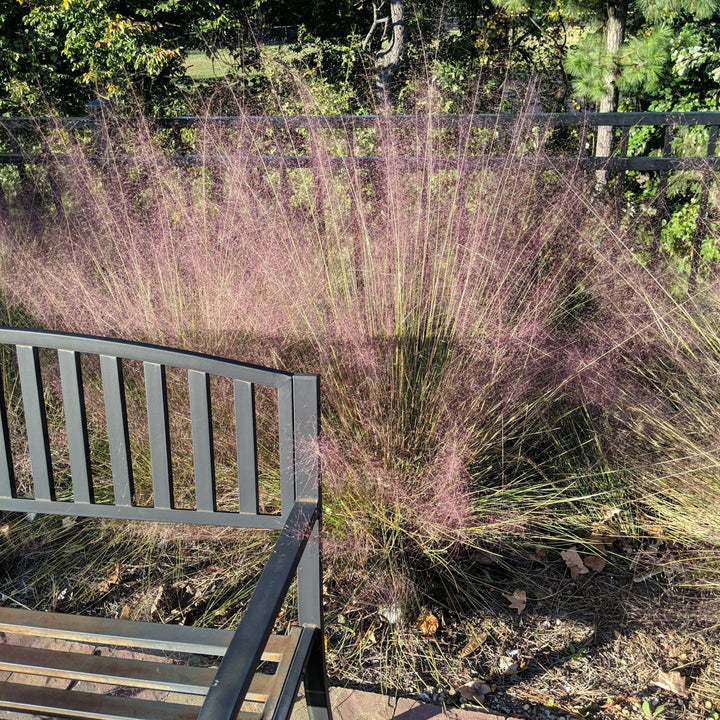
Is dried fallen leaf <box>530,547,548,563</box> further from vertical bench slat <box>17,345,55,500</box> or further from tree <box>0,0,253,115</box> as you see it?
tree <box>0,0,253,115</box>

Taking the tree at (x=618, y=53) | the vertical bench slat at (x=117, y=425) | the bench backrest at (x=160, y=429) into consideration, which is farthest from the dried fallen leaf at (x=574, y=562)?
the tree at (x=618, y=53)

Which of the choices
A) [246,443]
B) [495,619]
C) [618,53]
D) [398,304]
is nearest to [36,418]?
[246,443]

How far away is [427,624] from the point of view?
1.90 meters

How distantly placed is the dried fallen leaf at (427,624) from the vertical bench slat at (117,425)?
36.1 inches

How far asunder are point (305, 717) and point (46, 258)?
217cm

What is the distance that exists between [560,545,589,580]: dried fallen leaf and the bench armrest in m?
1.13

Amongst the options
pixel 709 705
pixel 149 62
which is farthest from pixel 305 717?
pixel 149 62

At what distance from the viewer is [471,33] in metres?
9.47

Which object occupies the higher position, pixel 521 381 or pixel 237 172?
pixel 237 172

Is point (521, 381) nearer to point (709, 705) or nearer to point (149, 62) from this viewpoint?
point (709, 705)

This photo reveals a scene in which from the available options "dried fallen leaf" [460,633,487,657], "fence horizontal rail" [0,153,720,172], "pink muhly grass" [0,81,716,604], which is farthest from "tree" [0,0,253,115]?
"dried fallen leaf" [460,633,487,657]

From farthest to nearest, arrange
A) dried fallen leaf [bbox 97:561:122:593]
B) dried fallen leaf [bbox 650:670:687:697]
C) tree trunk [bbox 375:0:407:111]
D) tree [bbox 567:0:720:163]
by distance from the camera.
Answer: tree trunk [bbox 375:0:407:111]
tree [bbox 567:0:720:163]
dried fallen leaf [bbox 97:561:122:593]
dried fallen leaf [bbox 650:670:687:697]

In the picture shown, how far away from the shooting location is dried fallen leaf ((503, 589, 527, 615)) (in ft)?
6.48

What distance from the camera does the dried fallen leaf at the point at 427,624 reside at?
190 centimetres
